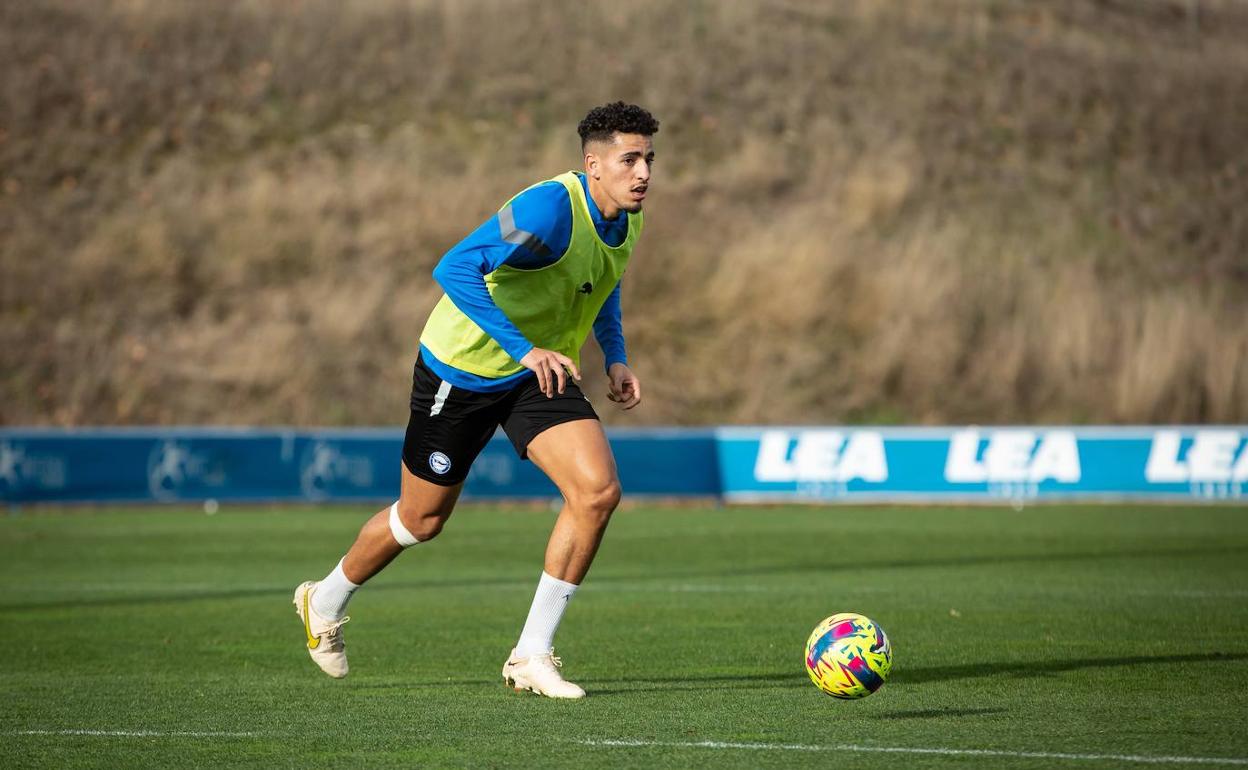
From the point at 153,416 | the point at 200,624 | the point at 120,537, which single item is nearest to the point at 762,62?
the point at 153,416

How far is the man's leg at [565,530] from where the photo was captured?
7199 mm

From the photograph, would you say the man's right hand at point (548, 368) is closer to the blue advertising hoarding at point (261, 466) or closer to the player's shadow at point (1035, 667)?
the player's shadow at point (1035, 667)

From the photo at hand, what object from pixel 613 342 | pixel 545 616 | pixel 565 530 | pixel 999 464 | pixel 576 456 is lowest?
pixel 999 464

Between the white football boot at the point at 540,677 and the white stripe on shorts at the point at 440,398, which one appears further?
the white stripe on shorts at the point at 440,398

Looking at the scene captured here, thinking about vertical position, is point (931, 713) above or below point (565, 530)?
below

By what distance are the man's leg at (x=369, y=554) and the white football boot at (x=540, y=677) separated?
2.41 feet

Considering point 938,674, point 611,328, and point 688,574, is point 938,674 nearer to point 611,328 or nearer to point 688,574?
point 611,328

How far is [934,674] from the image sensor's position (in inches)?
314

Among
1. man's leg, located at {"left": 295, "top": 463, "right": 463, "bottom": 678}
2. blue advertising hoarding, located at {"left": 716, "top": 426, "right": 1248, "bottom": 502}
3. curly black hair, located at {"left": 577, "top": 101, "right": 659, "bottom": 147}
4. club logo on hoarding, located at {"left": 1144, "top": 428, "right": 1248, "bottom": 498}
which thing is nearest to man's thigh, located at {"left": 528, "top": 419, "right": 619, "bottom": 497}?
man's leg, located at {"left": 295, "top": 463, "right": 463, "bottom": 678}

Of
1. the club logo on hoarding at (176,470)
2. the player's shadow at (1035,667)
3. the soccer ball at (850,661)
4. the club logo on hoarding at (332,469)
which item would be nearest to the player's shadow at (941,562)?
the player's shadow at (1035,667)

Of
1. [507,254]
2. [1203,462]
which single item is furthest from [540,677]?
[1203,462]

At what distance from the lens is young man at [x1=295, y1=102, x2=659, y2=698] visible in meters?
7.14

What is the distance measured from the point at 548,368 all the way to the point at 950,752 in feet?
7.72

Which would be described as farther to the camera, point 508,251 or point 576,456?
point 576,456
